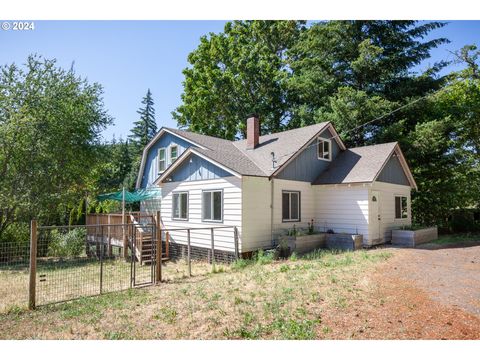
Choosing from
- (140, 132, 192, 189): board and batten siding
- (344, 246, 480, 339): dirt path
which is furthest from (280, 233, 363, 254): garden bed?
(140, 132, 192, 189): board and batten siding

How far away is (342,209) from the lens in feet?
44.9

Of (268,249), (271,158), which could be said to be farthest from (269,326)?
(271,158)

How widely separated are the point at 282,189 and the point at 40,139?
12226 mm

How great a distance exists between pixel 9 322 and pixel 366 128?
20657 millimetres

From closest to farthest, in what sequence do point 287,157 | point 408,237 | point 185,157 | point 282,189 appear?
point 282,189 → point 287,157 → point 408,237 → point 185,157

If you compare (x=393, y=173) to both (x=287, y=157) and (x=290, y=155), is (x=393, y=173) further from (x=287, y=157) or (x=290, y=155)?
(x=287, y=157)

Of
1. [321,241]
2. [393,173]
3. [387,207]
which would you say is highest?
[393,173]

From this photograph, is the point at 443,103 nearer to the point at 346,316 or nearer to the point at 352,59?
the point at 352,59

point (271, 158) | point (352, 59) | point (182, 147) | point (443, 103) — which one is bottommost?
point (271, 158)

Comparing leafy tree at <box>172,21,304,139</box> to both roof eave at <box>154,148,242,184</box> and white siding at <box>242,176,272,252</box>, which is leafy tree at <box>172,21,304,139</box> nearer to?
roof eave at <box>154,148,242,184</box>

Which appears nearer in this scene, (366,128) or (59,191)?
(59,191)

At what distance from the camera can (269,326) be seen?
5.08 meters

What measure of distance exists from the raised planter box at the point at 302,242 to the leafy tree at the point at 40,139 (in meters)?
11.6

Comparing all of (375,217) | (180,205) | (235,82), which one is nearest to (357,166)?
(375,217)
